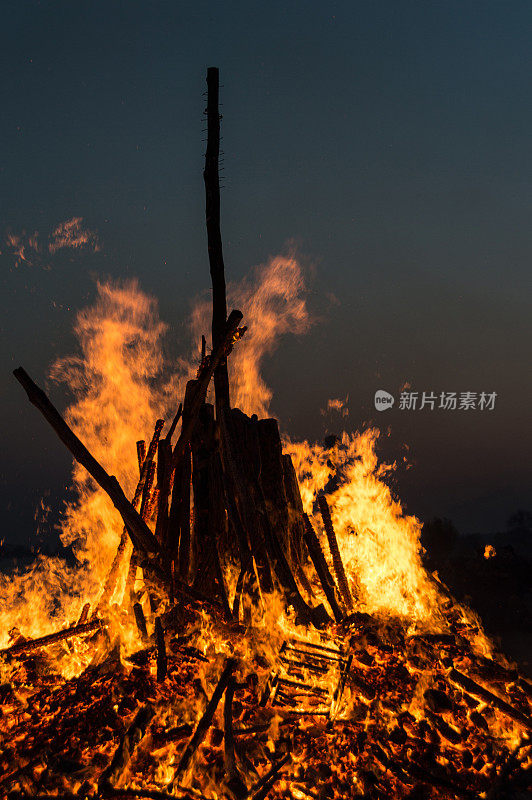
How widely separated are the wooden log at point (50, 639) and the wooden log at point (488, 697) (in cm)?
451

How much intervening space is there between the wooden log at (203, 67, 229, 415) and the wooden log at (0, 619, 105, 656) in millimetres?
3348

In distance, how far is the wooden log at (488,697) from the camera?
4.49m

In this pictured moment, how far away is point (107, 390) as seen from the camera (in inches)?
318

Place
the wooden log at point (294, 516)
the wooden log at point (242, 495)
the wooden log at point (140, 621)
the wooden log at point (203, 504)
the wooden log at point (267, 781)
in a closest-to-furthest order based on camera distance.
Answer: the wooden log at point (267, 781) → the wooden log at point (140, 621) → the wooden log at point (242, 495) → the wooden log at point (203, 504) → the wooden log at point (294, 516)

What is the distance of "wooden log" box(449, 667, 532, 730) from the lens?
4488 mm

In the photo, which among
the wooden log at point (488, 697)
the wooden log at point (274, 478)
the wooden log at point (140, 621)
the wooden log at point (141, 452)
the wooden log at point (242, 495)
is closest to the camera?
the wooden log at point (488, 697)

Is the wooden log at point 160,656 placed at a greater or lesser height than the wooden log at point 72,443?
lesser

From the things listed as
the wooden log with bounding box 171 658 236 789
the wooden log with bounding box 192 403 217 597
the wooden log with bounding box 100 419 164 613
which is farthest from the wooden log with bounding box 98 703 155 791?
the wooden log with bounding box 100 419 164 613

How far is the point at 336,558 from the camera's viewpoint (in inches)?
259

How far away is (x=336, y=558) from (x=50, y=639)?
13.5ft

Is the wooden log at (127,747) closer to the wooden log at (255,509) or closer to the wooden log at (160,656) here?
the wooden log at (160,656)

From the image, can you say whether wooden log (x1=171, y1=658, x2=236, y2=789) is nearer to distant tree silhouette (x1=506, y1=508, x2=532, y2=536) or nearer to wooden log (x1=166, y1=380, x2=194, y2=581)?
wooden log (x1=166, y1=380, x2=194, y2=581)

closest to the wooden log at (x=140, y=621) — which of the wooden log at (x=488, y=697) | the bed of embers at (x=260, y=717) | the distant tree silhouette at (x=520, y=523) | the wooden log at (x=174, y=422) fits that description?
the bed of embers at (x=260, y=717)

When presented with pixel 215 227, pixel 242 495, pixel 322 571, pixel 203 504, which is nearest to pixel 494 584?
pixel 322 571
